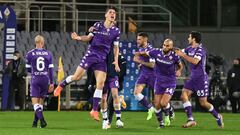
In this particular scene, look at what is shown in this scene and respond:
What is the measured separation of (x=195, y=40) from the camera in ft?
65.6

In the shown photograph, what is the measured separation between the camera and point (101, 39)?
60.0 ft

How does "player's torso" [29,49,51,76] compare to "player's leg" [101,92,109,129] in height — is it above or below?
above

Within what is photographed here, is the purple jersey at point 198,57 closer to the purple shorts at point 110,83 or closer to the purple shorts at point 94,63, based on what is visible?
the purple shorts at point 110,83

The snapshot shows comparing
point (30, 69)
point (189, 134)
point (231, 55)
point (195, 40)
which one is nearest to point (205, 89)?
point (195, 40)

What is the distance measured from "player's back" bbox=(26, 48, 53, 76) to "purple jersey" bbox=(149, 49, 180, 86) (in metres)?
2.71

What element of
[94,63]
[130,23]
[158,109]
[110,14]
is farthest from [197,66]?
[130,23]

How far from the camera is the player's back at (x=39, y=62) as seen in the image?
18875mm

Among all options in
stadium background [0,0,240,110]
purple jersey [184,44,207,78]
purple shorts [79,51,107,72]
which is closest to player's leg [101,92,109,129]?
purple shorts [79,51,107,72]

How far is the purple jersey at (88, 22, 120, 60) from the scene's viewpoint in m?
18.3

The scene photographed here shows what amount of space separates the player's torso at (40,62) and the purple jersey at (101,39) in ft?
4.05

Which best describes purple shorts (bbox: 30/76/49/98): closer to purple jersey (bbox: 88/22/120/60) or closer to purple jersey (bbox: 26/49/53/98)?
purple jersey (bbox: 26/49/53/98)

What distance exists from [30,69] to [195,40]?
4.16 m

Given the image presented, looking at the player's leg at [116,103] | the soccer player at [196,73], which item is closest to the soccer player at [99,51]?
the player's leg at [116,103]

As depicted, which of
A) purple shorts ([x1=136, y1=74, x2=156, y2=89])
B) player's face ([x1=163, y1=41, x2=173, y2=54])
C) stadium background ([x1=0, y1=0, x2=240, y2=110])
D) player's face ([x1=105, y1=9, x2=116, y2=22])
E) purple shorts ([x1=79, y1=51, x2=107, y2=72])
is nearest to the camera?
player's face ([x1=105, y1=9, x2=116, y2=22])
